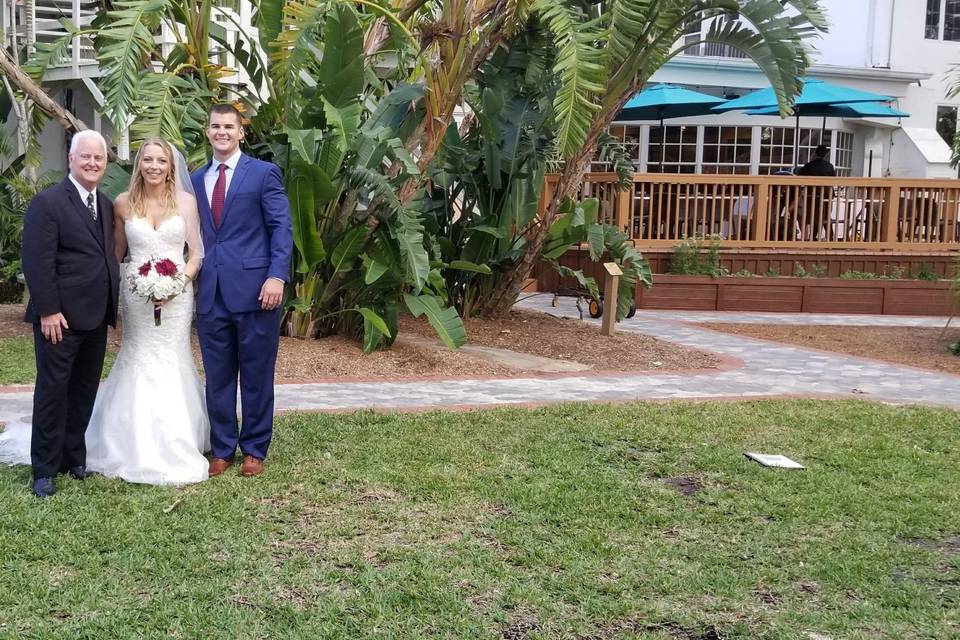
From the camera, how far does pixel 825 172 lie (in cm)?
1762

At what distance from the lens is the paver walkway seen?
821cm

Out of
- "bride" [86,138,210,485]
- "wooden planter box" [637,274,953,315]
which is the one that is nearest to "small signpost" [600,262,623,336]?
"wooden planter box" [637,274,953,315]

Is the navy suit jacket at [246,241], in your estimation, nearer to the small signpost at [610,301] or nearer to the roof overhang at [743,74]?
the small signpost at [610,301]

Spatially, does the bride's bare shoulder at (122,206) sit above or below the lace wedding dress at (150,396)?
above

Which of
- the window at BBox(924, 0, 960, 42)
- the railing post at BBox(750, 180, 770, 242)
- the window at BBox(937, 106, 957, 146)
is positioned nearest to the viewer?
the railing post at BBox(750, 180, 770, 242)

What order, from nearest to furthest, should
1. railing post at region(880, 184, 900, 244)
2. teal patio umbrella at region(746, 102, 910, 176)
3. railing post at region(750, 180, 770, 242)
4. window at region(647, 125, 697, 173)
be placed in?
1. railing post at region(750, 180, 770, 242)
2. railing post at region(880, 184, 900, 244)
3. teal patio umbrella at region(746, 102, 910, 176)
4. window at region(647, 125, 697, 173)

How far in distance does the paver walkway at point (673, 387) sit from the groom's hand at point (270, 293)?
80.2 inches

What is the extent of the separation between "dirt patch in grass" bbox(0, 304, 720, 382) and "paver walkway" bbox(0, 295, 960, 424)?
1.31 ft

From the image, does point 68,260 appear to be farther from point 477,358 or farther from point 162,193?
point 477,358

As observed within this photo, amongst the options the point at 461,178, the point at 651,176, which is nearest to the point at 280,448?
the point at 461,178

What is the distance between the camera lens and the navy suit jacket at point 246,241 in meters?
5.87

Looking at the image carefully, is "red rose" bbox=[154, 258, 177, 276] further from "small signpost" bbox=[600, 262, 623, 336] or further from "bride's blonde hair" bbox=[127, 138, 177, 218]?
"small signpost" bbox=[600, 262, 623, 336]

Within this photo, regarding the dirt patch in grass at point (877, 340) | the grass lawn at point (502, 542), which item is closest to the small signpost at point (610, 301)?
the dirt patch in grass at point (877, 340)

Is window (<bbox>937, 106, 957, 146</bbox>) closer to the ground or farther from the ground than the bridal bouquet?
farther from the ground
